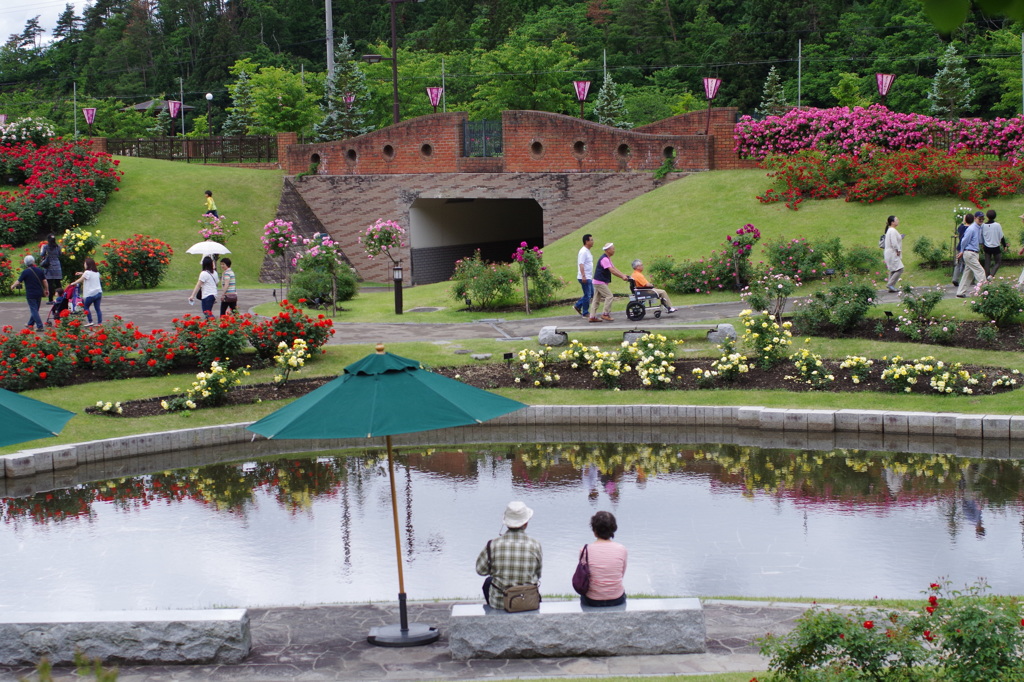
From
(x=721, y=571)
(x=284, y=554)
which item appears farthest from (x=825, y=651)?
(x=284, y=554)

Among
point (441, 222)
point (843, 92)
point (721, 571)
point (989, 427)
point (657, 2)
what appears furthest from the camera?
point (657, 2)

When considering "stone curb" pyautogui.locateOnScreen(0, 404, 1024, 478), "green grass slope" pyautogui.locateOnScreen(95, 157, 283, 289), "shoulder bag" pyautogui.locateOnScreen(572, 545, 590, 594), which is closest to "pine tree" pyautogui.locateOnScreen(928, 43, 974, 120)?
"green grass slope" pyautogui.locateOnScreen(95, 157, 283, 289)

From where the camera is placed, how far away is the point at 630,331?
17125 mm

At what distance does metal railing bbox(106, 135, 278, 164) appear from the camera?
129 feet

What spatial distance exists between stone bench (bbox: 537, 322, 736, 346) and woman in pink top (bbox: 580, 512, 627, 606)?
10.2m

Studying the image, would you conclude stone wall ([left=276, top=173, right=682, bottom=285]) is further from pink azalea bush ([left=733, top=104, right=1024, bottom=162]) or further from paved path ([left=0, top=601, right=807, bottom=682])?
paved path ([left=0, top=601, right=807, bottom=682])

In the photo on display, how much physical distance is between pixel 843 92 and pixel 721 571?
4220cm

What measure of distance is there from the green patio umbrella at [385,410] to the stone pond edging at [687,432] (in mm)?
6558

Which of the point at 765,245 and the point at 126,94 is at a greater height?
the point at 126,94

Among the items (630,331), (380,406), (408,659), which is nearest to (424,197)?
(630,331)

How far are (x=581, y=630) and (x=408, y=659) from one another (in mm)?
1121

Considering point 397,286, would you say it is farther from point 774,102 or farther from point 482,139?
point 774,102

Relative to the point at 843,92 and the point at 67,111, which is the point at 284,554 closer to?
the point at 843,92

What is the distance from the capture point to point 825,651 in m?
5.35
